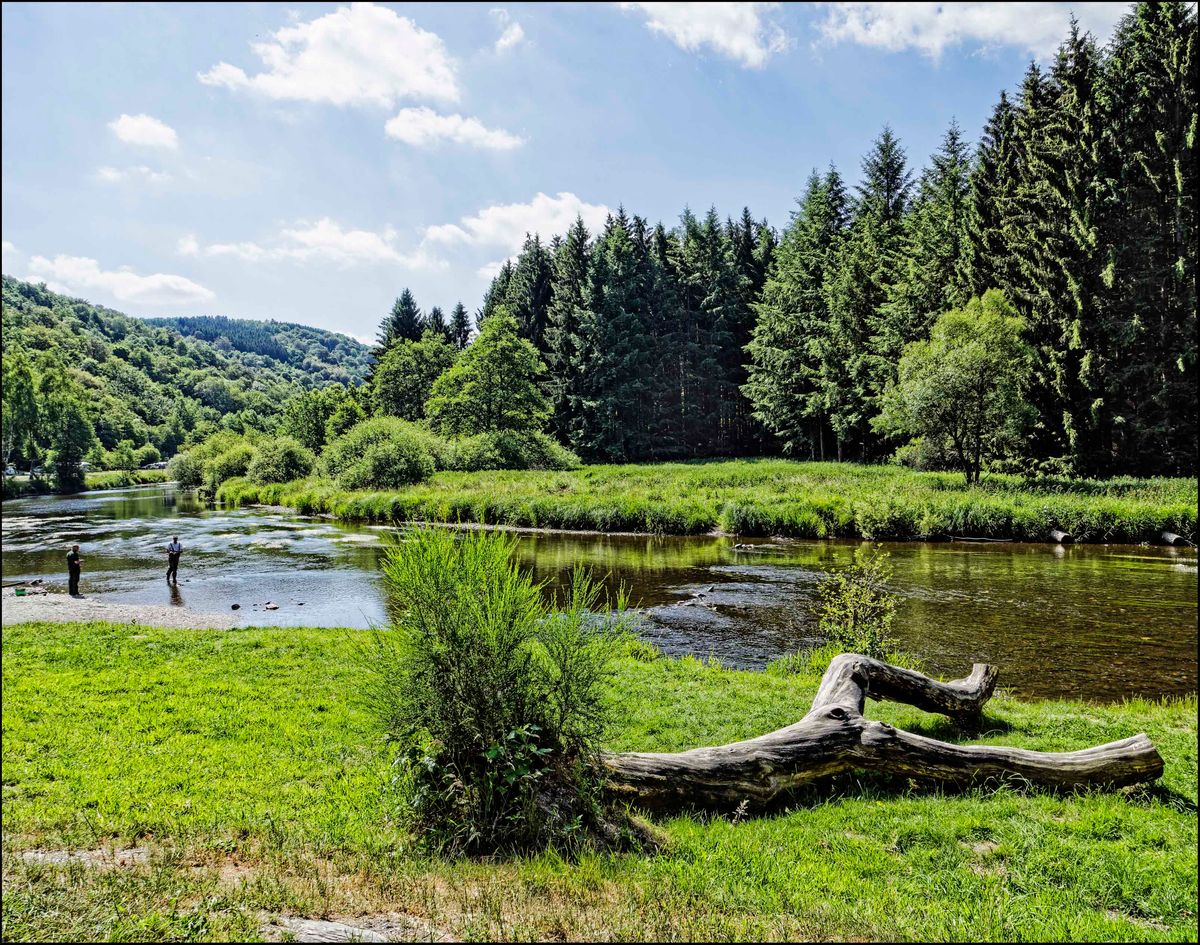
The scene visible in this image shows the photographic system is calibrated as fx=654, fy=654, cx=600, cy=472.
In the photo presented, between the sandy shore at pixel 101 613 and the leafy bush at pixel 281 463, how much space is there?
139ft

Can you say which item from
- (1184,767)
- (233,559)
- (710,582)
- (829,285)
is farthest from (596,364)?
(1184,767)

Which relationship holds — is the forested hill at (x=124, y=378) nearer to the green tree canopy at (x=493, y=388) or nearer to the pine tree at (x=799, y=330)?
the green tree canopy at (x=493, y=388)

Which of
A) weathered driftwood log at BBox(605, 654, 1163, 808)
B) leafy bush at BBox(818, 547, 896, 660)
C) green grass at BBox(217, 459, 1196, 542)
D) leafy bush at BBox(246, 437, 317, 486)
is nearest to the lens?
weathered driftwood log at BBox(605, 654, 1163, 808)

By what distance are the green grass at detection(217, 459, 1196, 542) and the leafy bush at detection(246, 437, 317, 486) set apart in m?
16.6

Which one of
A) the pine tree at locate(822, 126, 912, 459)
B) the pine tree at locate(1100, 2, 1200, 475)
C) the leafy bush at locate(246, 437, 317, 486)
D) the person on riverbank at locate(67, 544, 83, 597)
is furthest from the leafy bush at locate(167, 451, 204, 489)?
the pine tree at locate(1100, 2, 1200, 475)

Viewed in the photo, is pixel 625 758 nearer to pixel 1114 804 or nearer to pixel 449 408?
pixel 1114 804

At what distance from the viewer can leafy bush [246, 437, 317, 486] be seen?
5931cm

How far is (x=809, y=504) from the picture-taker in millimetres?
29406

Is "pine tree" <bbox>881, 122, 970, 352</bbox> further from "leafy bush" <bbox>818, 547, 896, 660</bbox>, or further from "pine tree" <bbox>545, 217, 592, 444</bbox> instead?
"leafy bush" <bbox>818, 547, 896, 660</bbox>

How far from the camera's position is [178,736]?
25.3 feet

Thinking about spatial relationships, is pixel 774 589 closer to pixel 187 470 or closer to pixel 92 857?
pixel 92 857

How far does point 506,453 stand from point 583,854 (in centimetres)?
4830

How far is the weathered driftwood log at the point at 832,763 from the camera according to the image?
234 inches

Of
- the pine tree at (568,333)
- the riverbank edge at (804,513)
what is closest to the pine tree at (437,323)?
the pine tree at (568,333)
